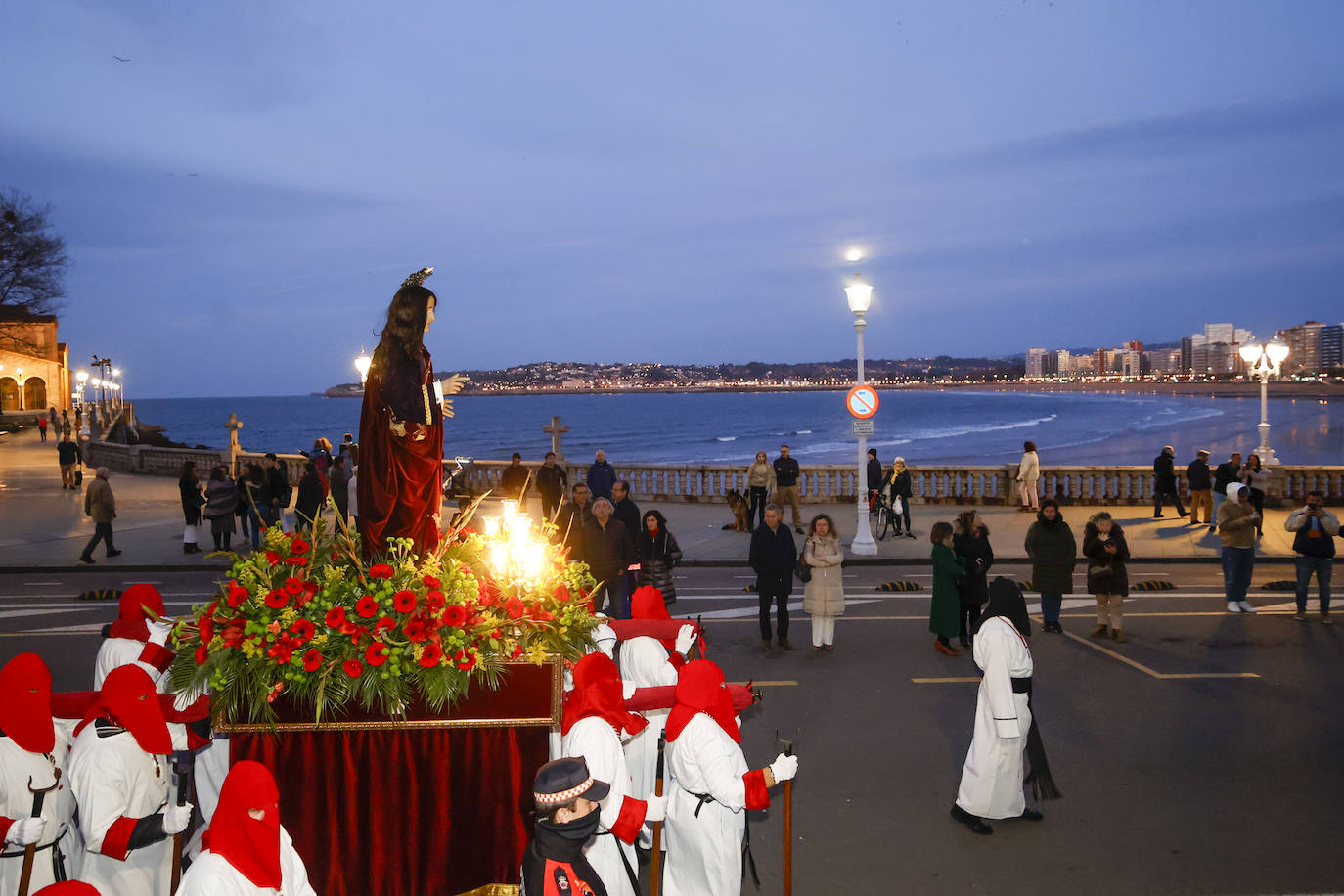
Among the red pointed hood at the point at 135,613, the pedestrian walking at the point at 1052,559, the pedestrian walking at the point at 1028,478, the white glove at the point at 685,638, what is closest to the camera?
the red pointed hood at the point at 135,613

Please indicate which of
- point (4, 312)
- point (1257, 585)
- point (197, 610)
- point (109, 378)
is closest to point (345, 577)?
point (197, 610)

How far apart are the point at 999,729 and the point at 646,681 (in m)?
2.38

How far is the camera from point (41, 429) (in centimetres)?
4866

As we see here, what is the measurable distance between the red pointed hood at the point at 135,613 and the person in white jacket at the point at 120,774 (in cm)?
117

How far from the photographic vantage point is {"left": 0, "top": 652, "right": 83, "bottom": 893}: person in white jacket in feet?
14.9

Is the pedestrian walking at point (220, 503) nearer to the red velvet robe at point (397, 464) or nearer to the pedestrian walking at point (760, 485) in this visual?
the pedestrian walking at point (760, 485)

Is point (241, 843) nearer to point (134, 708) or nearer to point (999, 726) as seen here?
point (134, 708)

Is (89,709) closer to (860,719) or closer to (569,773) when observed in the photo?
(569,773)

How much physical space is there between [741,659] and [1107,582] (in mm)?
4458

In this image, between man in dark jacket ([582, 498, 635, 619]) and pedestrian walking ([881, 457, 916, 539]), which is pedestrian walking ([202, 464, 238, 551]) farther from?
pedestrian walking ([881, 457, 916, 539])

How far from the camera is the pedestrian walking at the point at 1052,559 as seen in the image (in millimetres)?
12000

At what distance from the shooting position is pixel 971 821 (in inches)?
265

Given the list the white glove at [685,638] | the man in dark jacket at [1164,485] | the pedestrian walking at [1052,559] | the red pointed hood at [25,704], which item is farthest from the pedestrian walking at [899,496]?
the red pointed hood at [25,704]

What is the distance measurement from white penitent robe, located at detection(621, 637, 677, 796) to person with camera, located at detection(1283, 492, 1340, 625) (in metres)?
9.72
